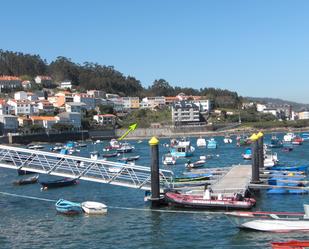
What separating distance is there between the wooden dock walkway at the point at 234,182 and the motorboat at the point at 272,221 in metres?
7.05

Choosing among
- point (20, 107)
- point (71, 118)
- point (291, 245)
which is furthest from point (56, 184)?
point (20, 107)

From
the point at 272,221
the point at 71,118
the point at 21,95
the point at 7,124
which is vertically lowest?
the point at 272,221

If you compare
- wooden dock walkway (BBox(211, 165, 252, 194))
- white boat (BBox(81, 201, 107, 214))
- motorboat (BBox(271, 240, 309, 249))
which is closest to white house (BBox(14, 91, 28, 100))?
wooden dock walkway (BBox(211, 165, 252, 194))

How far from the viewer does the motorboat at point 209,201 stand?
3369 cm

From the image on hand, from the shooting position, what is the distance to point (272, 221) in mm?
27984

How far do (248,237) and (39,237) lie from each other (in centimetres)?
1133

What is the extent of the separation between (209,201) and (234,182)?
7148 millimetres

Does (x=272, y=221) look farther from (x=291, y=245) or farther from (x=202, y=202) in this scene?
(x=202, y=202)

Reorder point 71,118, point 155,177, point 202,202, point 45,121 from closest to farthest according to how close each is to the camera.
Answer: point 202,202 → point 155,177 → point 45,121 → point 71,118

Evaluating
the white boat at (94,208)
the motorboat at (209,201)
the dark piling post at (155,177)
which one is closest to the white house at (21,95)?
the dark piling post at (155,177)

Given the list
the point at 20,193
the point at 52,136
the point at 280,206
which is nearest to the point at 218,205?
the point at 280,206

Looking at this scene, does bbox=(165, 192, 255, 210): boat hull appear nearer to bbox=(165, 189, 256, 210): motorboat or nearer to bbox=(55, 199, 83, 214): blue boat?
bbox=(165, 189, 256, 210): motorboat

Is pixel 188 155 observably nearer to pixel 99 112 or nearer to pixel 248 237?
pixel 248 237

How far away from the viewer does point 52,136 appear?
15475 centimetres
